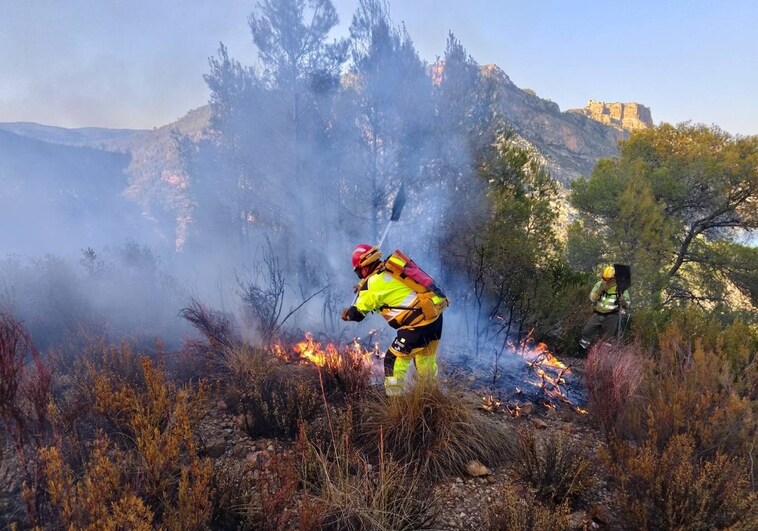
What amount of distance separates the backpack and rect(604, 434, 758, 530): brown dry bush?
1869mm

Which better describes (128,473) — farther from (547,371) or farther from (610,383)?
(547,371)

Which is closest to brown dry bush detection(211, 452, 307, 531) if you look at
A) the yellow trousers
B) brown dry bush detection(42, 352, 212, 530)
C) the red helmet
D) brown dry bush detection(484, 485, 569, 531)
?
brown dry bush detection(42, 352, 212, 530)

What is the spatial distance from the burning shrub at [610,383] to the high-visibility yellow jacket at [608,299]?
3115 millimetres

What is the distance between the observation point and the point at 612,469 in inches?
99.0

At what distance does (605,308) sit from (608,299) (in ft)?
0.59

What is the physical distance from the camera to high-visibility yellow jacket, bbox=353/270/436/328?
388cm

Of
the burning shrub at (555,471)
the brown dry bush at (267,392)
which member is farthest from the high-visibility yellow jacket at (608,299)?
the brown dry bush at (267,392)

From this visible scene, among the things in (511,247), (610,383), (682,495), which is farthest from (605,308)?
(682,495)

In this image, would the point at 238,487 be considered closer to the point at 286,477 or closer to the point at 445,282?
the point at 286,477

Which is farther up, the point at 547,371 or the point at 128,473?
the point at 128,473

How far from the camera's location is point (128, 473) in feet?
7.45

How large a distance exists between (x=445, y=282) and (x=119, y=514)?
25.2ft

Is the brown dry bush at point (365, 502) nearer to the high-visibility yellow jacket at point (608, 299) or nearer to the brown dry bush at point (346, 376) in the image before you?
the brown dry bush at point (346, 376)

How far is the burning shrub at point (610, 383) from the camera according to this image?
138 inches
